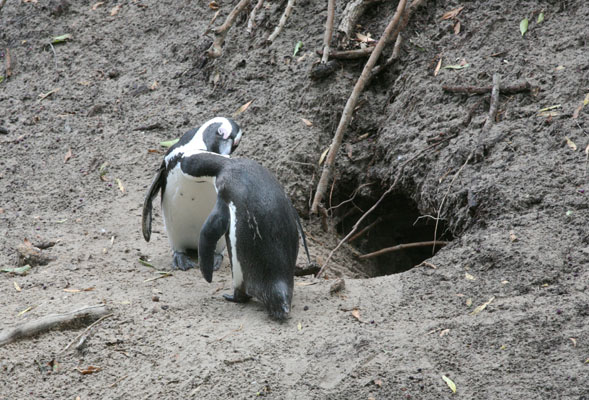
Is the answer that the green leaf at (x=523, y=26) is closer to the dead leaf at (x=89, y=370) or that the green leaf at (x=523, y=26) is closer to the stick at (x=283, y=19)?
the stick at (x=283, y=19)

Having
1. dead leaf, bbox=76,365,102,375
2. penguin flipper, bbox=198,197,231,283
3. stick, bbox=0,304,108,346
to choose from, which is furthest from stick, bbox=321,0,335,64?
dead leaf, bbox=76,365,102,375

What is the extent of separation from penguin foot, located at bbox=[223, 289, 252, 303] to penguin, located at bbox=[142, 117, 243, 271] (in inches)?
25.8

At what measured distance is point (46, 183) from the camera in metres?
5.63

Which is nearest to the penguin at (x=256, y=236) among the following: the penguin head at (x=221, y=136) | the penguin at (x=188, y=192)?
the penguin at (x=188, y=192)

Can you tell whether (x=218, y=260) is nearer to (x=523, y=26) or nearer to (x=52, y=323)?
(x=52, y=323)

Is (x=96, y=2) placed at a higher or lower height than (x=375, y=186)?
higher

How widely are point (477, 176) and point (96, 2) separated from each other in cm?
466

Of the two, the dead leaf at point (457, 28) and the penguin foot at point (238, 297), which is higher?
the dead leaf at point (457, 28)

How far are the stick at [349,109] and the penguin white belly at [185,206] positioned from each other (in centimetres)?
92

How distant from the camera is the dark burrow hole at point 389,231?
5.54 meters

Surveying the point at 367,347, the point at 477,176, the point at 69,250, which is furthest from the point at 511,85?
the point at 69,250

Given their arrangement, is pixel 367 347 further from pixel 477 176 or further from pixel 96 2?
pixel 96 2

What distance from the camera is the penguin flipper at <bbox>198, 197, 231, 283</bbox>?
372 cm

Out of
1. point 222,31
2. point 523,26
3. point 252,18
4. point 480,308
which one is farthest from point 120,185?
point 523,26
